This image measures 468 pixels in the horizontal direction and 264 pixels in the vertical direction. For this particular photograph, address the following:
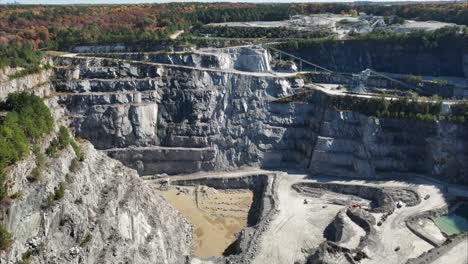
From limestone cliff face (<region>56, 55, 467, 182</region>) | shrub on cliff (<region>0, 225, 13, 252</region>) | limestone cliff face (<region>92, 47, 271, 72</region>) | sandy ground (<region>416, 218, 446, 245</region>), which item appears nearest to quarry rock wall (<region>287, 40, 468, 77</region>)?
limestone cliff face (<region>92, 47, 271, 72</region>)

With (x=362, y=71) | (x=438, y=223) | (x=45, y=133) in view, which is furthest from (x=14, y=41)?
(x=438, y=223)

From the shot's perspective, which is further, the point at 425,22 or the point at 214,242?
the point at 425,22

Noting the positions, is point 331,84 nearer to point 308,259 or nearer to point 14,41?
point 308,259

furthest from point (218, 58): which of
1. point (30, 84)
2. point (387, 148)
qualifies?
point (387, 148)

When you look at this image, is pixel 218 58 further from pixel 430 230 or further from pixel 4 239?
pixel 4 239

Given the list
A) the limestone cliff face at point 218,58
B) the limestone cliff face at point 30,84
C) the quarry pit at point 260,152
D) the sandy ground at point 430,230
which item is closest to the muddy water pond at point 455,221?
the quarry pit at point 260,152
